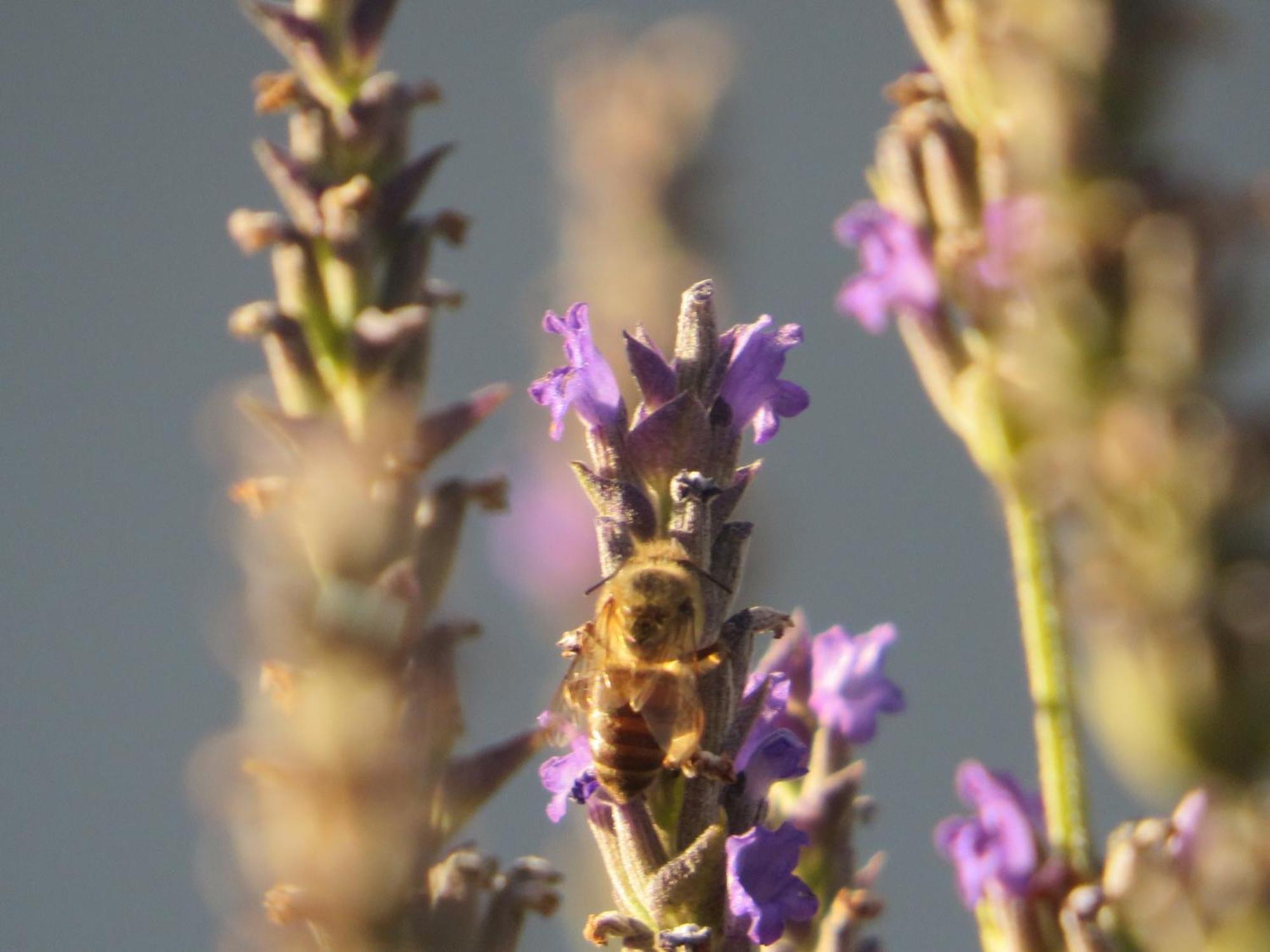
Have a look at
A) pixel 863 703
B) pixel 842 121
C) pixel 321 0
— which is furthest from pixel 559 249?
pixel 842 121

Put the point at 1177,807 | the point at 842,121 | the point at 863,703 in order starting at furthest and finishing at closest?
the point at 842,121 < the point at 863,703 < the point at 1177,807

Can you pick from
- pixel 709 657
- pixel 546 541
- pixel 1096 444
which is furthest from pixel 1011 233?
pixel 546 541

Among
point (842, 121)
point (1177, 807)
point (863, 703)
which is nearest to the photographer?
point (1177, 807)

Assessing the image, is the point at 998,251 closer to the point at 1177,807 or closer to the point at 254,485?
the point at 1177,807

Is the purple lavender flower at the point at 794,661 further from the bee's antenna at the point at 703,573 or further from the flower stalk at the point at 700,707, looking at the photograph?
the bee's antenna at the point at 703,573

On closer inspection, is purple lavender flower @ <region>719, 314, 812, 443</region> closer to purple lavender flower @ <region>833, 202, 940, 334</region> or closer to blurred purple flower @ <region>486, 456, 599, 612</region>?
purple lavender flower @ <region>833, 202, 940, 334</region>

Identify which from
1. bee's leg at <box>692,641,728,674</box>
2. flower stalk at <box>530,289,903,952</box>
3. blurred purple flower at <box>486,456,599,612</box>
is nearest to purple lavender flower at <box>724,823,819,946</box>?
flower stalk at <box>530,289,903,952</box>

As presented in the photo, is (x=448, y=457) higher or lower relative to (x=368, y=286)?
lower

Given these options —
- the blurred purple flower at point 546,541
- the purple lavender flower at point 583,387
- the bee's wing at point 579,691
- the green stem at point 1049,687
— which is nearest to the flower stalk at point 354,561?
the bee's wing at point 579,691
